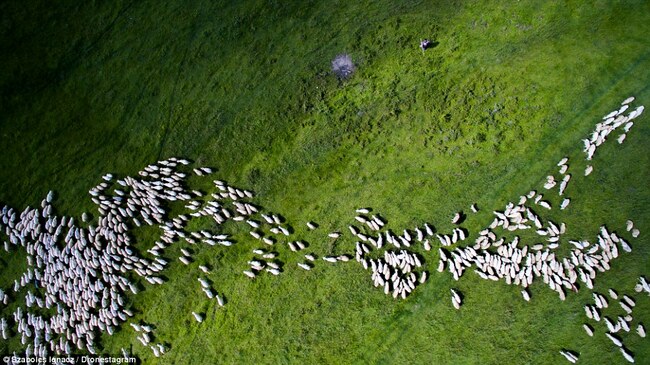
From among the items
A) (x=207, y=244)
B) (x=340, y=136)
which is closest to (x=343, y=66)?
(x=340, y=136)

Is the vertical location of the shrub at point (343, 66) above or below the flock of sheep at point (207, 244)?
above

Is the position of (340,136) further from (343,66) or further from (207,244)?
(207,244)

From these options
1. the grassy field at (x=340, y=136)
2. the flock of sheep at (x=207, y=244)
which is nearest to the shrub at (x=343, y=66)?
the grassy field at (x=340, y=136)

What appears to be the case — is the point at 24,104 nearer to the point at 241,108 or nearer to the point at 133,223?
the point at 133,223

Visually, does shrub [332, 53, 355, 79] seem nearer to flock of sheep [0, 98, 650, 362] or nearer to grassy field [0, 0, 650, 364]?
grassy field [0, 0, 650, 364]

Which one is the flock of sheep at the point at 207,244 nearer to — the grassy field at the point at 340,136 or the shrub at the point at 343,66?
the grassy field at the point at 340,136

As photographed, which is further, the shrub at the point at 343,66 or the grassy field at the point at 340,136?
the shrub at the point at 343,66
